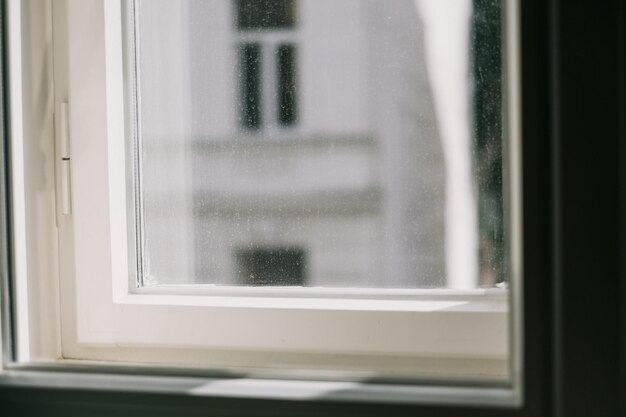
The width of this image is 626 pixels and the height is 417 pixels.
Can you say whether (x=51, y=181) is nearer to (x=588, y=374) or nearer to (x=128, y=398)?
(x=128, y=398)

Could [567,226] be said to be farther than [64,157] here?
No

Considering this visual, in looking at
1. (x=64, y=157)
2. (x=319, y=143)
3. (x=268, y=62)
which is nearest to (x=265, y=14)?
(x=268, y=62)

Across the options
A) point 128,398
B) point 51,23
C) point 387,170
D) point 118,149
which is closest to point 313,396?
point 128,398

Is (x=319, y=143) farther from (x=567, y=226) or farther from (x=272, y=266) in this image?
(x=567, y=226)

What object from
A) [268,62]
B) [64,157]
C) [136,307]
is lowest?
[136,307]

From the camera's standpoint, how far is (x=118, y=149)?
2.33ft

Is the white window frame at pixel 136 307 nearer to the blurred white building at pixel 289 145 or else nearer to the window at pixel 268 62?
the blurred white building at pixel 289 145

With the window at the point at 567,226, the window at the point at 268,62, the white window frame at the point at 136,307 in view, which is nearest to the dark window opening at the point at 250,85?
the window at the point at 268,62

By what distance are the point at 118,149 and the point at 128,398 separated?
0.30m

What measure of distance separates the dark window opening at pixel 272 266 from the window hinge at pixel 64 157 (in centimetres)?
21

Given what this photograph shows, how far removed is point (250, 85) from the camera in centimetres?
70

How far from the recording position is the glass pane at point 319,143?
2.16 ft

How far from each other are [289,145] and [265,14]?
0.49ft

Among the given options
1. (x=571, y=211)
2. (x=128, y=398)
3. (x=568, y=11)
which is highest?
(x=568, y=11)
